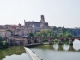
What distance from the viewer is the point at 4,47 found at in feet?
122

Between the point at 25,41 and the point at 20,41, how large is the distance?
119 cm

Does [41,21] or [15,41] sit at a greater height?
[41,21]

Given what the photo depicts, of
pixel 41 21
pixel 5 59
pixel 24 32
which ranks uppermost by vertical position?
pixel 41 21

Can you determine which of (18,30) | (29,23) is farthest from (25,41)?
(29,23)

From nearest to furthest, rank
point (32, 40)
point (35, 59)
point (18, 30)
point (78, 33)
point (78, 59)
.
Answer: point (35, 59) → point (78, 59) → point (32, 40) → point (18, 30) → point (78, 33)

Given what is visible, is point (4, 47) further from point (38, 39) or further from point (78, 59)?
point (78, 59)

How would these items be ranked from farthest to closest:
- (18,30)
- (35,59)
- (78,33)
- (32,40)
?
(78,33), (18,30), (32,40), (35,59)

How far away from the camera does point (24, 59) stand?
2477cm

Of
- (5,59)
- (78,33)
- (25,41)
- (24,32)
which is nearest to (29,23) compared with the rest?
(24,32)

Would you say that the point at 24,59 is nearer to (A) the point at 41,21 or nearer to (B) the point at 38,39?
(B) the point at 38,39

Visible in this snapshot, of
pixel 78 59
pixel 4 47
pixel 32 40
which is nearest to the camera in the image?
pixel 78 59

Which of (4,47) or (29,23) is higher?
(29,23)

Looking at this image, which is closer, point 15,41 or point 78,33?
point 15,41

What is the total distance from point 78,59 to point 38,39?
78.7ft
